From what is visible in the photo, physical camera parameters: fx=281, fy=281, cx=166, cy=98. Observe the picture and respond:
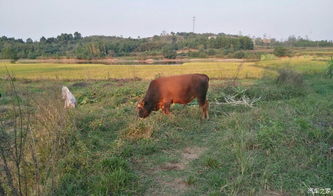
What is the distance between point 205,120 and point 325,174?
3.73 metres

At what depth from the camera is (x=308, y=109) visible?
7.67m

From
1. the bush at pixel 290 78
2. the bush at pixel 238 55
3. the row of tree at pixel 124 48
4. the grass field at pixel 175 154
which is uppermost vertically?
the row of tree at pixel 124 48

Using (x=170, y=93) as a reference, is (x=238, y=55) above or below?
above

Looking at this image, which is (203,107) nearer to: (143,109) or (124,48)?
(143,109)

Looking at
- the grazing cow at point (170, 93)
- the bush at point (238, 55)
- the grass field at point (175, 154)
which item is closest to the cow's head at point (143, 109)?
the grazing cow at point (170, 93)

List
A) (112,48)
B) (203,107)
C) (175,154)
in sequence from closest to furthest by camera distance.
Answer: (175,154)
(203,107)
(112,48)

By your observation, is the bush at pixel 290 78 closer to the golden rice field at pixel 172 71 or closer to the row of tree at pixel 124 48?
the golden rice field at pixel 172 71

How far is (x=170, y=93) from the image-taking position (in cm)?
746

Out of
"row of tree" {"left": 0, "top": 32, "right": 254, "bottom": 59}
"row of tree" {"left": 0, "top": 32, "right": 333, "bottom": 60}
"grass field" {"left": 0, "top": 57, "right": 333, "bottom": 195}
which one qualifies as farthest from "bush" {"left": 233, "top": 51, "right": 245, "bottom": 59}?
"grass field" {"left": 0, "top": 57, "right": 333, "bottom": 195}

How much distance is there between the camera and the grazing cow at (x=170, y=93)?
24.4 feet

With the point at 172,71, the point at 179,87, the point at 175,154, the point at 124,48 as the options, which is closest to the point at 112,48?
the point at 124,48

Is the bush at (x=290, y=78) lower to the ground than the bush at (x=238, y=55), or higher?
lower

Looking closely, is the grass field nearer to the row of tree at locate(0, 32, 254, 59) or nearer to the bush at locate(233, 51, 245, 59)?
the bush at locate(233, 51, 245, 59)

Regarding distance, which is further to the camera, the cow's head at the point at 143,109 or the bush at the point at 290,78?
the bush at the point at 290,78
